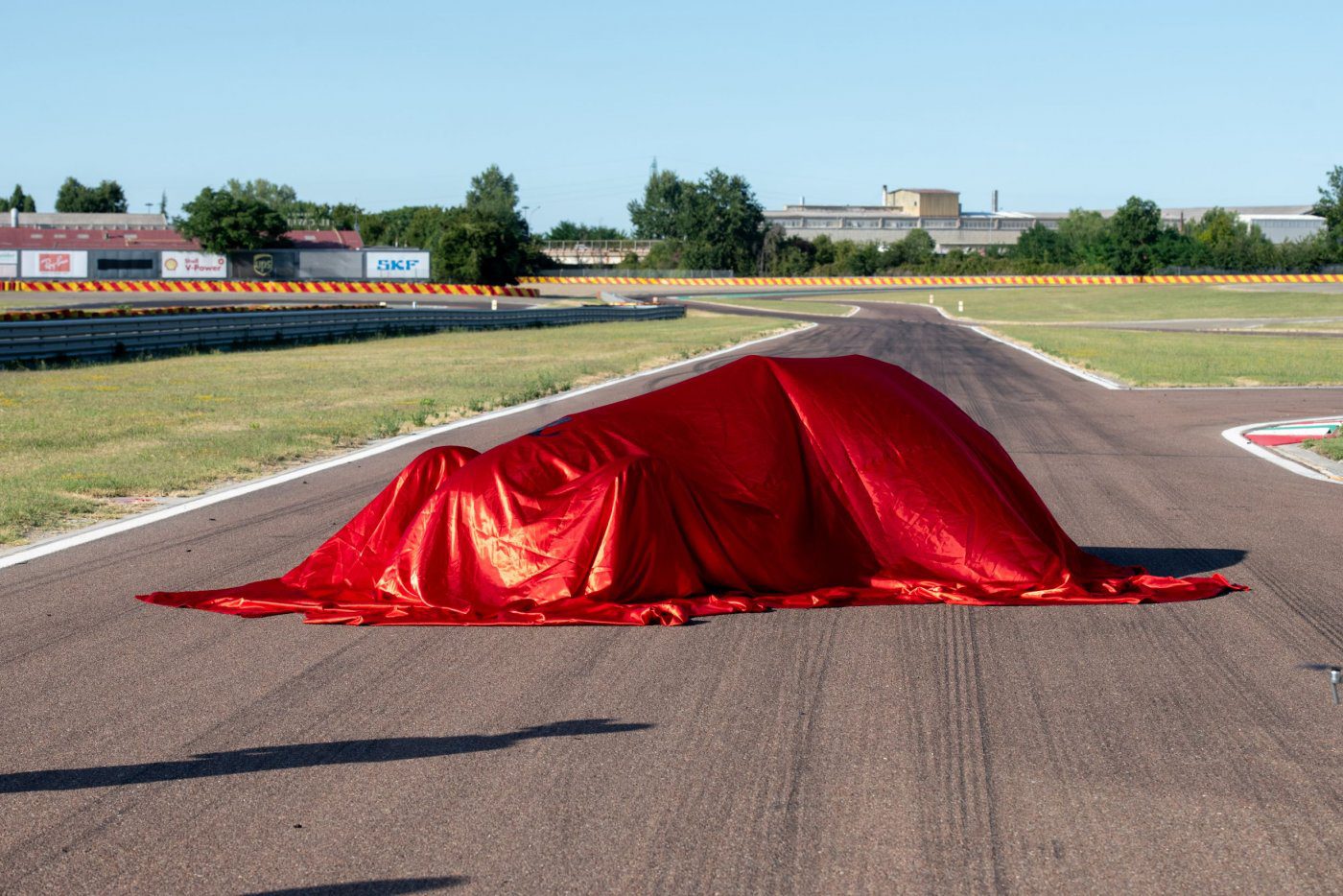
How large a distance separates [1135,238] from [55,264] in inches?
3048

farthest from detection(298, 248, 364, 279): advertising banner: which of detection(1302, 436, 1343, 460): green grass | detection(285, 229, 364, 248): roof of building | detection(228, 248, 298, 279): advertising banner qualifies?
detection(1302, 436, 1343, 460): green grass

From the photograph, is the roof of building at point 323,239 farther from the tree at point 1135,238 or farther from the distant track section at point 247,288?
the tree at point 1135,238

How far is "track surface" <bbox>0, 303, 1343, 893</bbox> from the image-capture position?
420 centimetres

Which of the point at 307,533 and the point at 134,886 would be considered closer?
the point at 134,886

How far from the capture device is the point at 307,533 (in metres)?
9.96

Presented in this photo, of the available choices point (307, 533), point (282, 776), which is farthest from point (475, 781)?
point (307, 533)

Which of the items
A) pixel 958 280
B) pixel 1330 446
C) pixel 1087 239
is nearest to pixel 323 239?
pixel 958 280

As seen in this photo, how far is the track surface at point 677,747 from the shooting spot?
4.20 metres

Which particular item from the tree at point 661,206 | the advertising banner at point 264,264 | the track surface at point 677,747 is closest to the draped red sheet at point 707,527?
the track surface at point 677,747

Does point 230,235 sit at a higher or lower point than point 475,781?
higher

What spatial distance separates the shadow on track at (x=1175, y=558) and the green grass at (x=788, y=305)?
55030mm

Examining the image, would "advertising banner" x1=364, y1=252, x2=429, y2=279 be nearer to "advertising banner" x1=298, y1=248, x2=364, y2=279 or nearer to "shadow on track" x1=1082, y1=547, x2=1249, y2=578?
"advertising banner" x1=298, y1=248, x2=364, y2=279

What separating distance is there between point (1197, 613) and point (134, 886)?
5.65 metres

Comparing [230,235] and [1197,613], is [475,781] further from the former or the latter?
[230,235]
